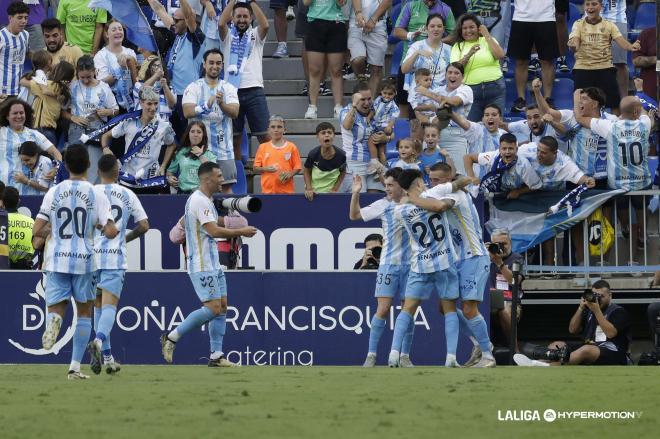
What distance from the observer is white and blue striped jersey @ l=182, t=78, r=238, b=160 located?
17.9m

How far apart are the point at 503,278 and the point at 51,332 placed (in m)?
6.38

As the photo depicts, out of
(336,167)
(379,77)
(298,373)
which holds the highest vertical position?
(379,77)

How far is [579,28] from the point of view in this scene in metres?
18.6

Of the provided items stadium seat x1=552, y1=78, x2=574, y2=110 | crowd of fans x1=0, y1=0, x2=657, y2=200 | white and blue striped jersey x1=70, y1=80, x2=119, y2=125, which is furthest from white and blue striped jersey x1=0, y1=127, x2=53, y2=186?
stadium seat x1=552, y1=78, x2=574, y2=110

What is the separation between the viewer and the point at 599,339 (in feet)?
53.2

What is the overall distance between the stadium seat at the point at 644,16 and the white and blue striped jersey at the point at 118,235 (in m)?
9.71

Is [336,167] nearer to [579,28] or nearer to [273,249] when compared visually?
[273,249]

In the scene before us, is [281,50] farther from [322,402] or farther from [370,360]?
[322,402]

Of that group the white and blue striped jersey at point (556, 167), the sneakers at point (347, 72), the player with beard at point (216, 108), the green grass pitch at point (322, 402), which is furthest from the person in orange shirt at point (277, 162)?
the green grass pitch at point (322, 402)

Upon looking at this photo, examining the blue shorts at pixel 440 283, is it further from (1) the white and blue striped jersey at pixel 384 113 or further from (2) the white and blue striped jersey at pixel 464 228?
(1) the white and blue striped jersey at pixel 384 113

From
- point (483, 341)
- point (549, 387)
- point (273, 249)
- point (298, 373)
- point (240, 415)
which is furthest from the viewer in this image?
point (273, 249)

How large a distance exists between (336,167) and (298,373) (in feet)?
16.4

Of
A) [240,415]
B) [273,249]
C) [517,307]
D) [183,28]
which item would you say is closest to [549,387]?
[240,415]

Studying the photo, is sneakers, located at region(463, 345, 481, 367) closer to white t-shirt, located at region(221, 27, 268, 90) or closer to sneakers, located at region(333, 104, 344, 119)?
sneakers, located at region(333, 104, 344, 119)
